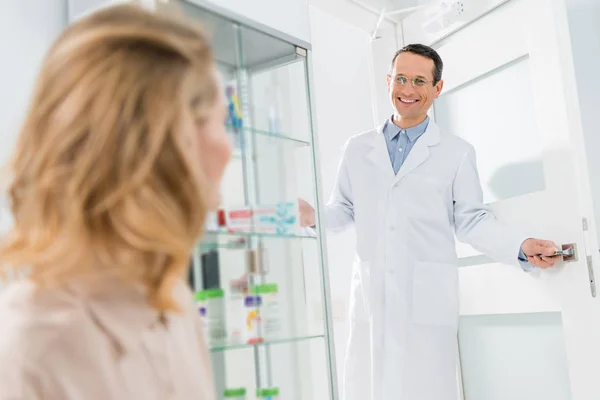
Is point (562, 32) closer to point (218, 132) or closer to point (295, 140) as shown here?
point (295, 140)

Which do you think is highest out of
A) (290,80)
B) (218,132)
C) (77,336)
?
(290,80)

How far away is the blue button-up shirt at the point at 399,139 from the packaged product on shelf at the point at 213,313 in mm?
903

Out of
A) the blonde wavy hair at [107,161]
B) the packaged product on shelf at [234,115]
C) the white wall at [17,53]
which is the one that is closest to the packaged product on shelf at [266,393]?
the packaged product on shelf at [234,115]

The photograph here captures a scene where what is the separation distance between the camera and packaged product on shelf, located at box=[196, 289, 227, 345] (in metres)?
1.34

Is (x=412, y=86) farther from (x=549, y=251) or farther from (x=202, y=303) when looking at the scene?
(x=202, y=303)

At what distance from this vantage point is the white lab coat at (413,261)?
1943mm

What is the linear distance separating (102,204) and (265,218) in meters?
0.86

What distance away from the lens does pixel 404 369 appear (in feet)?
6.35

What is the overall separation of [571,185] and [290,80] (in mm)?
821

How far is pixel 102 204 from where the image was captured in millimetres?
685

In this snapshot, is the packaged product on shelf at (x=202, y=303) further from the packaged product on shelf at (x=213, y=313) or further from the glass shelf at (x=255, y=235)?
the glass shelf at (x=255, y=235)

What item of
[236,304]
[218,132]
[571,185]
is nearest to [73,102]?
[218,132]

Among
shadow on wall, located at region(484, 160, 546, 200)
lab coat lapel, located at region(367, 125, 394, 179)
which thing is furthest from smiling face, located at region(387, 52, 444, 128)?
shadow on wall, located at region(484, 160, 546, 200)

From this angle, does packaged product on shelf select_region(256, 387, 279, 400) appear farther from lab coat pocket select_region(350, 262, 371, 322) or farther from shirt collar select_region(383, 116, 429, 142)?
shirt collar select_region(383, 116, 429, 142)
